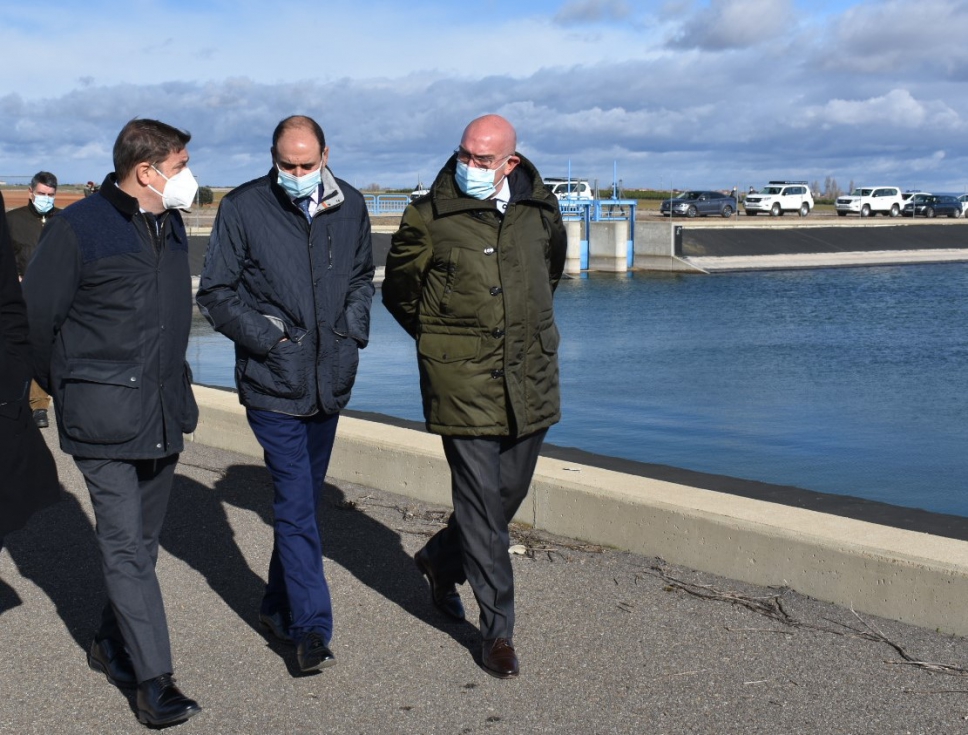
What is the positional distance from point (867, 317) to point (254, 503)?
26.1 meters

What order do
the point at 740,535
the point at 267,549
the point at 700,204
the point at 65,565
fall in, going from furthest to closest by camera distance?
1. the point at 700,204
2. the point at 267,549
3. the point at 65,565
4. the point at 740,535

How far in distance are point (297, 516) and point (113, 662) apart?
787 millimetres

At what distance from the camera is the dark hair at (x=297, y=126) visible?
4492 mm

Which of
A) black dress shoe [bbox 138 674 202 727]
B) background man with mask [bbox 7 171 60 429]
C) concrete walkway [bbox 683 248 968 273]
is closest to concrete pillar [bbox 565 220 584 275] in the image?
concrete walkway [bbox 683 248 968 273]

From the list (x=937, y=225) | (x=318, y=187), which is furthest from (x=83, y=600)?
(x=937, y=225)

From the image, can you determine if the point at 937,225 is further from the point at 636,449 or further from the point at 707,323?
the point at 636,449

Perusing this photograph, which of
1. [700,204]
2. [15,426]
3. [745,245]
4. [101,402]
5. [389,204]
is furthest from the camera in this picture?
[700,204]

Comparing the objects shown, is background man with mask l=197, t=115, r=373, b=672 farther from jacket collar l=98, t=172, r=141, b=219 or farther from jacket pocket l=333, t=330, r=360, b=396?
jacket collar l=98, t=172, r=141, b=219

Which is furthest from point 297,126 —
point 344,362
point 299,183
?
point 344,362

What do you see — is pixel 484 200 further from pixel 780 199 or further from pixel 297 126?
pixel 780 199

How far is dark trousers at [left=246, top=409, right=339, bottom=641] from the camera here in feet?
14.8

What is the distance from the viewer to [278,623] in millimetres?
4766

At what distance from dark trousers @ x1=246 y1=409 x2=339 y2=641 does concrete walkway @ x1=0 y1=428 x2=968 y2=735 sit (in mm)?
223

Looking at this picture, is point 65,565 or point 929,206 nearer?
point 65,565
